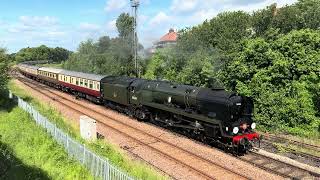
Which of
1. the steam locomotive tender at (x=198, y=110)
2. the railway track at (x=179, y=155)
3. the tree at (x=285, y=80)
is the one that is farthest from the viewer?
the tree at (x=285, y=80)

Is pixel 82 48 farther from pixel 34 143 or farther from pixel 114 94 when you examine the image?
pixel 34 143

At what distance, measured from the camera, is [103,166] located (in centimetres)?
1425

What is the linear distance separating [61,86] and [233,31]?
74.6ft

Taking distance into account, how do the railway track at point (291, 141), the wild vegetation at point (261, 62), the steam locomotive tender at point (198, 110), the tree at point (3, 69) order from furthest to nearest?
the tree at point (3, 69) < the wild vegetation at point (261, 62) < the railway track at point (291, 141) < the steam locomotive tender at point (198, 110)

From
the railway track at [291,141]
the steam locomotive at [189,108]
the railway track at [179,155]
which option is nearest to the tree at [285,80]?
the railway track at [291,141]

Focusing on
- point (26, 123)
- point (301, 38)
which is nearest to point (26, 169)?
point (26, 123)

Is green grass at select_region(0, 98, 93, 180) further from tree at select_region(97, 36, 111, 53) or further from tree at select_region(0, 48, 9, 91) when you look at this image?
tree at select_region(97, 36, 111, 53)

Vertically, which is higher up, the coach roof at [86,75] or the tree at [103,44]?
the tree at [103,44]

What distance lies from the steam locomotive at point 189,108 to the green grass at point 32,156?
24.7 ft

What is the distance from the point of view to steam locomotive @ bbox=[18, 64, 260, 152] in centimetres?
1972

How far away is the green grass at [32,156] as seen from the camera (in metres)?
15.7

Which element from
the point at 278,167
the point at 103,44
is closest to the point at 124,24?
the point at 103,44

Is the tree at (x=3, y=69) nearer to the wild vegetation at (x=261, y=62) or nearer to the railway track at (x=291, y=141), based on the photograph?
the wild vegetation at (x=261, y=62)

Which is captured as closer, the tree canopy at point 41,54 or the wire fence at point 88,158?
the wire fence at point 88,158
